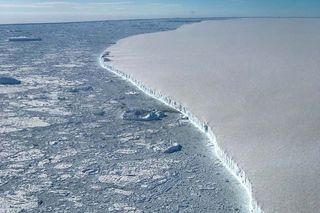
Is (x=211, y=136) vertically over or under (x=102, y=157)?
over

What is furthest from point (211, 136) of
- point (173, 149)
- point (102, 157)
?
point (102, 157)

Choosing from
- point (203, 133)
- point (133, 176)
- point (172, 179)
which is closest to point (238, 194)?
point (172, 179)

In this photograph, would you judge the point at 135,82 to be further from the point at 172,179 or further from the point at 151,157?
the point at 172,179

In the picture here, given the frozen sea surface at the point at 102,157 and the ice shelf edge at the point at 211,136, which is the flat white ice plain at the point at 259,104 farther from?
the frozen sea surface at the point at 102,157

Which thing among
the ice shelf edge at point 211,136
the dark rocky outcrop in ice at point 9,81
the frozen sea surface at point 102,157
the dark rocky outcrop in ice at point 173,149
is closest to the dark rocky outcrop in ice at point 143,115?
the frozen sea surface at point 102,157

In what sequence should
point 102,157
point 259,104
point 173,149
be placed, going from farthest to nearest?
point 259,104 → point 173,149 → point 102,157

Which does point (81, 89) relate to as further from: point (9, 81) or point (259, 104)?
point (259, 104)

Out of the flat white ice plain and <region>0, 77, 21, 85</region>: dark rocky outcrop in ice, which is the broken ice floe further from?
<region>0, 77, 21, 85</region>: dark rocky outcrop in ice
